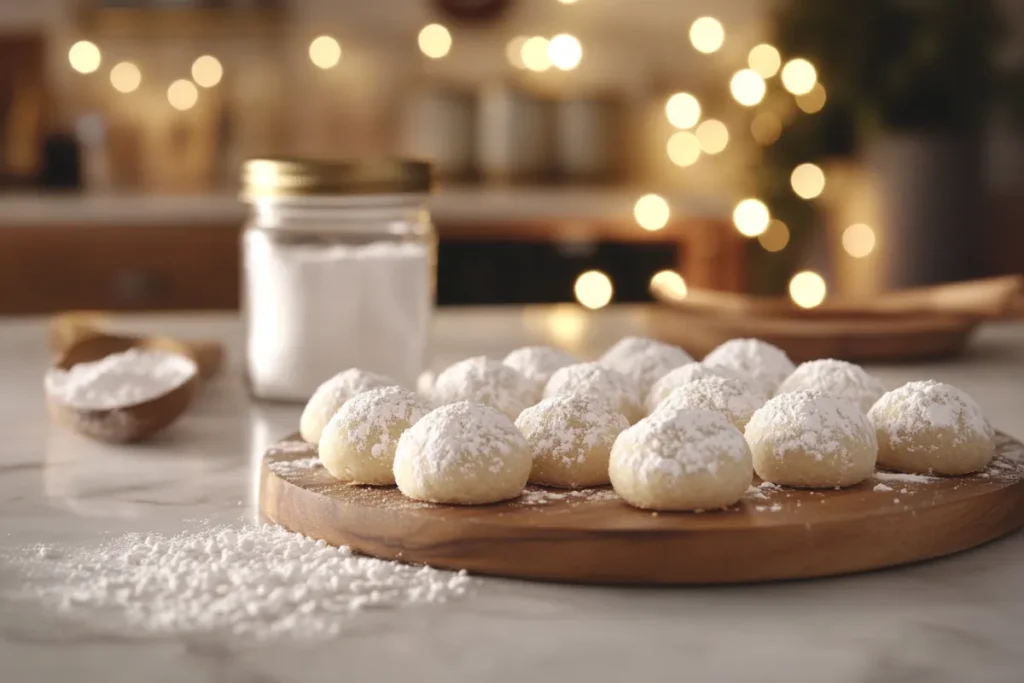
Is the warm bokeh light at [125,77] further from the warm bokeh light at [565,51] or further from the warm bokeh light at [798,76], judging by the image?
the warm bokeh light at [798,76]


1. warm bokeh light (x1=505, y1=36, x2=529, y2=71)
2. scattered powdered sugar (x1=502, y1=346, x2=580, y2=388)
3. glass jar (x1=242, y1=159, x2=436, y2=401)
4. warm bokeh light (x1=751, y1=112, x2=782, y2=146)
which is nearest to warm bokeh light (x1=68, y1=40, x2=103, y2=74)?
warm bokeh light (x1=505, y1=36, x2=529, y2=71)

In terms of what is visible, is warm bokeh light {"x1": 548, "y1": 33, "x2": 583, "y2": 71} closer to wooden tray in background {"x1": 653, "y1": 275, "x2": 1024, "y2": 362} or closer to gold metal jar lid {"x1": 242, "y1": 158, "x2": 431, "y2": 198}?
wooden tray in background {"x1": 653, "y1": 275, "x2": 1024, "y2": 362}

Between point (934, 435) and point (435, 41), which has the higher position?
point (435, 41)

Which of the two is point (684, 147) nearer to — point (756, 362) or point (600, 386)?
point (756, 362)

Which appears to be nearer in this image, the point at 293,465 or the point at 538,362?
the point at 293,465

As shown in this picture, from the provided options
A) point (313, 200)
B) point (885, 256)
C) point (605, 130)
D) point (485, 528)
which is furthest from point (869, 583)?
point (605, 130)

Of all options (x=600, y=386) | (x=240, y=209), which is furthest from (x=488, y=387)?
(x=240, y=209)

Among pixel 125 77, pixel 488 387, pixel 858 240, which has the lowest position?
pixel 858 240
